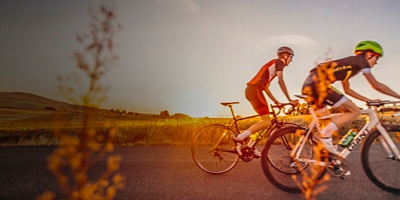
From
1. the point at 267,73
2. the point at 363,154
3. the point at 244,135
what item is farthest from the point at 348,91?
the point at 244,135

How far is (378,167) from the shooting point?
5.65 metres

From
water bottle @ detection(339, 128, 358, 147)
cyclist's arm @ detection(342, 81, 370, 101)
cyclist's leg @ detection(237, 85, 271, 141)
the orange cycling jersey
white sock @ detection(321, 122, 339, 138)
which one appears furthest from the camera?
cyclist's leg @ detection(237, 85, 271, 141)

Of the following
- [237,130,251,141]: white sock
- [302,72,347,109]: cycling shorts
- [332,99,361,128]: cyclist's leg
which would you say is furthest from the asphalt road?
[302,72,347,109]: cycling shorts

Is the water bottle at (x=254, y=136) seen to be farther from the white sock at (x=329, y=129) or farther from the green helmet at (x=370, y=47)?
the green helmet at (x=370, y=47)

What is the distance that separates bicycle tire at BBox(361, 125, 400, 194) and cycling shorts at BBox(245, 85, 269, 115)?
6.10ft

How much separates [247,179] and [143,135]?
23.9ft

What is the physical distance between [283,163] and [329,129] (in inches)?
Answer: 50.6

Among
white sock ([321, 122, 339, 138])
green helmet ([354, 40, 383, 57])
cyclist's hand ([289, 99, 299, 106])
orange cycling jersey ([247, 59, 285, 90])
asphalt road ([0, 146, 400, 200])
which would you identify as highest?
green helmet ([354, 40, 383, 57])

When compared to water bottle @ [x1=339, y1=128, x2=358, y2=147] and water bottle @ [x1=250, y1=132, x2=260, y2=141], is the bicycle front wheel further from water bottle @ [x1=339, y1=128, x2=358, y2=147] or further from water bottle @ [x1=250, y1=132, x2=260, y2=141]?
water bottle @ [x1=339, y1=128, x2=358, y2=147]

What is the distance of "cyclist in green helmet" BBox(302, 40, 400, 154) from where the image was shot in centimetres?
554

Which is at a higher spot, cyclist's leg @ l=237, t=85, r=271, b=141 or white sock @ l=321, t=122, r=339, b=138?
cyclist's leg @ l=237, t=85, r=271, b=141

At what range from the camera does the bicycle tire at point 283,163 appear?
5547 mm

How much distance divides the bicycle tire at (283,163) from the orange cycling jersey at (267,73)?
111 centimetres

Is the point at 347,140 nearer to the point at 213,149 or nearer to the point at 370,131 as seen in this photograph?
the point at 370,131
